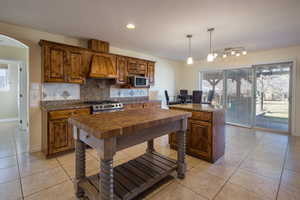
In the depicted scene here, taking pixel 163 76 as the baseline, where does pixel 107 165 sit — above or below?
below

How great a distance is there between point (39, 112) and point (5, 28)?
5.35ft

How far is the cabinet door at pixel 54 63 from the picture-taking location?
9.36ft

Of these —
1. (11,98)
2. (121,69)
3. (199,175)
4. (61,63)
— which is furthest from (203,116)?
(11,98)

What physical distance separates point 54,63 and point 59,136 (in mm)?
1418

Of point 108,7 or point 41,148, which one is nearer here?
point 108,7

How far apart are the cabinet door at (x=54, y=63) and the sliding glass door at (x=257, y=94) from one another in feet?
16.6

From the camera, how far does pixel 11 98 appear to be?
5434 millimetres

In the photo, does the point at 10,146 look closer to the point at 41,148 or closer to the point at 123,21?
the point at 41,148

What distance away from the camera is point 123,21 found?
263 cm

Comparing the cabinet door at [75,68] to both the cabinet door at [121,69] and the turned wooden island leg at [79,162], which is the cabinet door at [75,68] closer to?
the cabinet door at [121,69]

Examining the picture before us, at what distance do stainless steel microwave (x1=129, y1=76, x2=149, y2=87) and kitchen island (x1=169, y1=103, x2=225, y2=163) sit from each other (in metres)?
1.71

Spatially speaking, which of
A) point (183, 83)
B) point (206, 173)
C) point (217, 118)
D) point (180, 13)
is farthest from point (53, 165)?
point (183, 83)

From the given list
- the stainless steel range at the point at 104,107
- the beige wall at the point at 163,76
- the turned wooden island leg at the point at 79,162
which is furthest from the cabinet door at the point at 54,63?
the beige wall at the point at 163,76

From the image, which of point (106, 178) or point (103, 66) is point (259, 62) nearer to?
point (103, 66)
